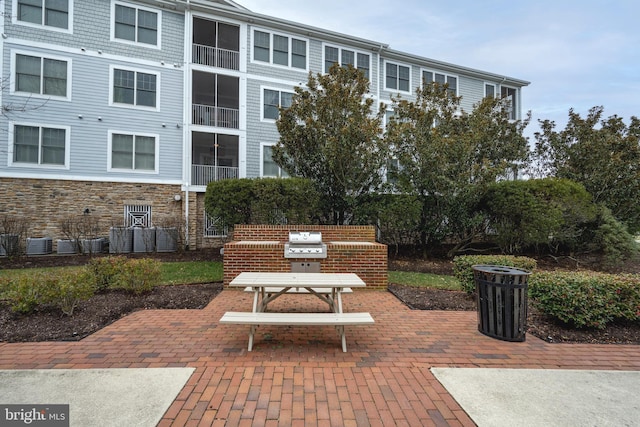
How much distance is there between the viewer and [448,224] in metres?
12.2

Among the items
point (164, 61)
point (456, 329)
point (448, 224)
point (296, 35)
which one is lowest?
point (456, 329)

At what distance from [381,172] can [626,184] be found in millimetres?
9671

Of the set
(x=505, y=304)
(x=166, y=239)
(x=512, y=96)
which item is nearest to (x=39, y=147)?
(x=166, y=239)

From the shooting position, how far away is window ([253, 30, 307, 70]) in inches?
602

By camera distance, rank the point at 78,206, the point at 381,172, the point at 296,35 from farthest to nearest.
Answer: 1. the point at 296,35
2. the point at 78,206
3. the point at 381,172

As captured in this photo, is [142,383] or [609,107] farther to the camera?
[609,107]

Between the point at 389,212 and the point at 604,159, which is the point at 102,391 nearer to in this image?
the point at 389,212

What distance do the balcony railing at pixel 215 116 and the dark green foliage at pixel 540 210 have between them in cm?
1174

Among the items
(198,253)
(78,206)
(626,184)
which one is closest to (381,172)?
(198,253)

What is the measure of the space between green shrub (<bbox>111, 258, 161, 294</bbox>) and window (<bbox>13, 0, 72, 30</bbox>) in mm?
12852

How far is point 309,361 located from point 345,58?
16.5m

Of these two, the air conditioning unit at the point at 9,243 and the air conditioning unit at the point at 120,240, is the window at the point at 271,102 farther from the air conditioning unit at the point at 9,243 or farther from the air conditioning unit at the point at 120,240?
the air conditioning unit at the point at 9,243

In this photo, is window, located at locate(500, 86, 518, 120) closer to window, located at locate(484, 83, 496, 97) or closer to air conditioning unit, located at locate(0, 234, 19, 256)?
window, located at locate(484, 83, 496, 97)

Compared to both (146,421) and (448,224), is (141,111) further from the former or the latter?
(146,421)
